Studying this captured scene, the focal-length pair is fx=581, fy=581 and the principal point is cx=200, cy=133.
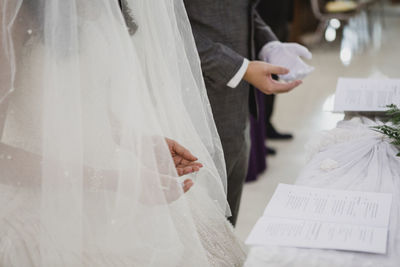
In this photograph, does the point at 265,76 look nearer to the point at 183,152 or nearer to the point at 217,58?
the point at 217,58

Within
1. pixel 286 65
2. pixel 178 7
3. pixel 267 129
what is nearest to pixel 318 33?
pixel 267 129

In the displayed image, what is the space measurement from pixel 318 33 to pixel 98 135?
5718 mm

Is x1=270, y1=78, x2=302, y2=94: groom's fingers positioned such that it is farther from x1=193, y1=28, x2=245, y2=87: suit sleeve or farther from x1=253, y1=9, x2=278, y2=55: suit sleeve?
x1=253, y1=9, x2=278, y2=55: suit sleeve

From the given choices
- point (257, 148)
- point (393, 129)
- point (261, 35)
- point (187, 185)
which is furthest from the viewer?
point (257, 148)

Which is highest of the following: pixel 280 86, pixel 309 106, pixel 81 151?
pixel 81 151

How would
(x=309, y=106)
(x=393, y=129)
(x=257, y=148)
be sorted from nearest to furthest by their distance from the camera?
1. (x=393, y=129)
2. (x=257, y=148)
3. (x=309, y=106)

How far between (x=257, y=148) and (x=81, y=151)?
87.9 inches

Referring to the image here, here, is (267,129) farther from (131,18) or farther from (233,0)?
(131,18)

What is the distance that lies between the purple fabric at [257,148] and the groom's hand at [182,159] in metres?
1.91

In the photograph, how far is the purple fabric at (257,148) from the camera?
3.05 metres

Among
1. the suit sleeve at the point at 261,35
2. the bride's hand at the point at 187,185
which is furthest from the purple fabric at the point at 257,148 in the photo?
the bride's hand at the point at 187,185

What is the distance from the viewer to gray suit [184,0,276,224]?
1.55m

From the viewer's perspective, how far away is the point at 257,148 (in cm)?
314

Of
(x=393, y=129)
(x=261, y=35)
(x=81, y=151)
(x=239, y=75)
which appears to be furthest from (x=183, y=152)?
(x=261, y=35)
